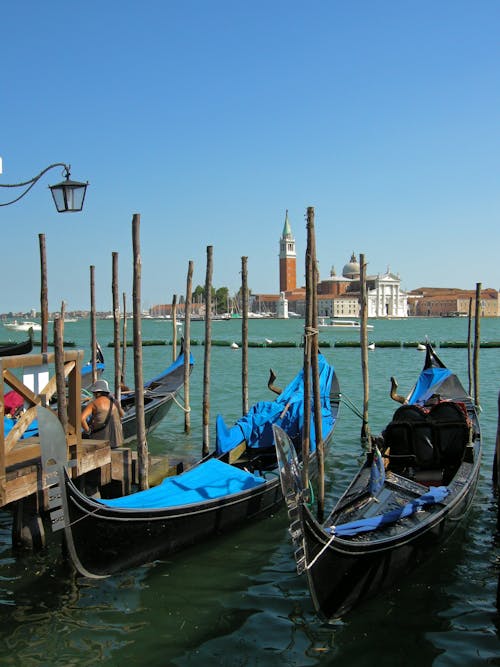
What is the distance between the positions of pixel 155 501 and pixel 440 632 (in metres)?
1.97

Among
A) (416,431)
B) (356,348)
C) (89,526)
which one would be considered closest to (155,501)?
(89,526)

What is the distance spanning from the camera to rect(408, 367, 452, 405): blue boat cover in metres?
8.94

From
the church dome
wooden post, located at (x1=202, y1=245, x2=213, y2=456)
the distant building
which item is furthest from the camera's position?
the church dome

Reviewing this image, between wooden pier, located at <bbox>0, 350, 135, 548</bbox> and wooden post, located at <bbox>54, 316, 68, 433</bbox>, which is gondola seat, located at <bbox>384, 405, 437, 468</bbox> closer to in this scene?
wooden pier, located at <bbox>0, 350, 135, 548</bbox>

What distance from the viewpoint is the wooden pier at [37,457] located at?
169 inches

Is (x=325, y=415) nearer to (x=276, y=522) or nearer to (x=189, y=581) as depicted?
(x=276, y=522)

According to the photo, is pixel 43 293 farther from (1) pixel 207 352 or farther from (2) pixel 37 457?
(2) pixel 37 457

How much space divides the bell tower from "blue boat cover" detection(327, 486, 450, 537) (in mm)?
101350

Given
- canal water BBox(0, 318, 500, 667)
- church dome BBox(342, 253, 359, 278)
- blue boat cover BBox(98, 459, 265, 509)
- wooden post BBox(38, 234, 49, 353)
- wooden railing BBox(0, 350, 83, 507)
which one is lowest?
canal water BBox(0, 318, 500, 667)

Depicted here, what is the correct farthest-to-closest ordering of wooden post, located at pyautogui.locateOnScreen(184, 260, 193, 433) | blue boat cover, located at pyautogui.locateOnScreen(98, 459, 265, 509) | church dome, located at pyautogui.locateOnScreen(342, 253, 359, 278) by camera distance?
church dome, located at pyautogui.locateOnScreen(342, 253, 359, 278) < wooden post, located at pyautogui.locateOnScreen(184, 260, 193, 433) < blue boat cover, located at pyautogui.locateOnScreen(98, 459, 265, 509)

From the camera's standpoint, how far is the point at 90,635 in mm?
3717

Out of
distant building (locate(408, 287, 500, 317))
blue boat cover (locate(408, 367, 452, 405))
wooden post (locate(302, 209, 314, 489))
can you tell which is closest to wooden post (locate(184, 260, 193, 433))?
blue boat cover (locate(408, 367, 452, 405))

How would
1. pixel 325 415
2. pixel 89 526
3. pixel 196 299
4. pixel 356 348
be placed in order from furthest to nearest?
1. pixel 196 299
2. pixel 356 348
3. pixel 325 415
4. pixel 89 526

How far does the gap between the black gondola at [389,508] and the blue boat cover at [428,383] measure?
2.17 metres
